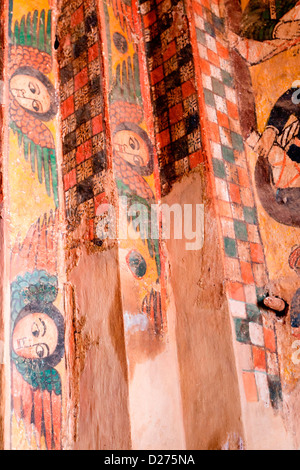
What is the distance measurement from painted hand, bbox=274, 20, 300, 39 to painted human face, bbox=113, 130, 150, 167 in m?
1.05

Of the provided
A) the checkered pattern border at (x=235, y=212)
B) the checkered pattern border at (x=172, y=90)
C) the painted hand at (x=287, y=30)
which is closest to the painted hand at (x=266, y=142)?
the checkered pattern border at (x=235, y=212)

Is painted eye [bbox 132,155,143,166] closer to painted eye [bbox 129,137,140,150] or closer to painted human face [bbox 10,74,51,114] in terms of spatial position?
painted eye [bbox 129,137,140,150]

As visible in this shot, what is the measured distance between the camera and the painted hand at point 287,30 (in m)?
3.44

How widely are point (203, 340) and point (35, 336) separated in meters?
0.87

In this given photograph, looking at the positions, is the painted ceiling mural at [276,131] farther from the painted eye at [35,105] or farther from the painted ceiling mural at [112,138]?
the painted eye at [35,105]

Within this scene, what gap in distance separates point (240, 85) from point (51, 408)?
2165 millimetres

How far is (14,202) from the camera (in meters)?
3.18

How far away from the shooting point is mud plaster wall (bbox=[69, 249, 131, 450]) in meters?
2.85

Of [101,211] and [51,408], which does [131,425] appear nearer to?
[51,408]

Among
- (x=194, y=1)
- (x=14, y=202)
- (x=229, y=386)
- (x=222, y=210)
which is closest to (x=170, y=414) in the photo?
(x=229, y=386)

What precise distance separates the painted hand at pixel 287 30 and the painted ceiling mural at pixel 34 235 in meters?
1.40

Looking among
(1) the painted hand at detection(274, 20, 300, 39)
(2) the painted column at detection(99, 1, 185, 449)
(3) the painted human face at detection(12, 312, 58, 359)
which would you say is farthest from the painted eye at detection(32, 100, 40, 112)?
(1) the painted hand at detection(274, 20, 300, 39)

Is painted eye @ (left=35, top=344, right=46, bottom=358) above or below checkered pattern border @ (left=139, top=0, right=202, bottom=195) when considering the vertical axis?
below

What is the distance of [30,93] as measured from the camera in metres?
3.45
